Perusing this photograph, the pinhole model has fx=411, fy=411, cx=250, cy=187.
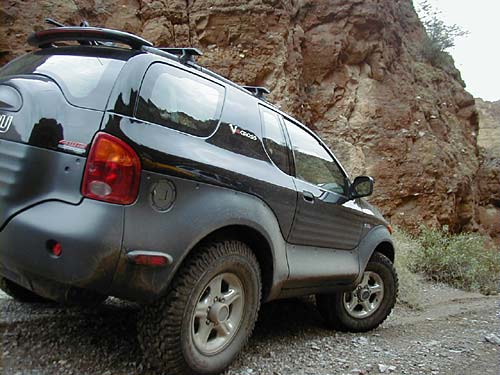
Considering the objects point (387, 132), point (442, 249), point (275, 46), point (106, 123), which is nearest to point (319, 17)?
point (275, 46)

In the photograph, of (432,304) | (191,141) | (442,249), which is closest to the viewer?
(191,141)

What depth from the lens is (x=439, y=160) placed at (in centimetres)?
1163

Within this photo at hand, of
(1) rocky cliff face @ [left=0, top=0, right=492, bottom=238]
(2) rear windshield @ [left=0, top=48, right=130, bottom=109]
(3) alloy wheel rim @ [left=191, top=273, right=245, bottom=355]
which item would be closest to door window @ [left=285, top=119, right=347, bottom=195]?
(3) alloy wheel rim @ [left=191, top=273, right=245, bottom=355]

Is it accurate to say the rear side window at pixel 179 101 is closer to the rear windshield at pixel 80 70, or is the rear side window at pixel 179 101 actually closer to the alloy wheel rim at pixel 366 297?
the rear windshield at pixel 80 70

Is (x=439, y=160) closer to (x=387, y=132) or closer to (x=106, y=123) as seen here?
(x=387, y=132)

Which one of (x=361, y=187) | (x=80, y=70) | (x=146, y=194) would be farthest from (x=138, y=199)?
(x=361, y=187)

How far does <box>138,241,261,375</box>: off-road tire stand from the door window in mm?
1135

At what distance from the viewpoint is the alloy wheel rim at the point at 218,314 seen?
226 cm

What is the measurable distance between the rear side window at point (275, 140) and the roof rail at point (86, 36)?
1002 mm

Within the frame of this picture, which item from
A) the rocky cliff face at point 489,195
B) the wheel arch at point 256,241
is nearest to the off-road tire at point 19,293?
the wheel arch at point 256,241

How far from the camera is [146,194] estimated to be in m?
1.97

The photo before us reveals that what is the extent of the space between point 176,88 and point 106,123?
534mm

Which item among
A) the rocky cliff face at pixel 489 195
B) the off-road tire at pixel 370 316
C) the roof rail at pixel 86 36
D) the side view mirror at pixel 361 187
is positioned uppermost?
the rocky cliff face at pixel 489 195

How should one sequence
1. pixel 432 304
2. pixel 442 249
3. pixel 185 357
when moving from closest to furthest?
pixel 185 357 < pixel 432 304 < pixel 442 249
